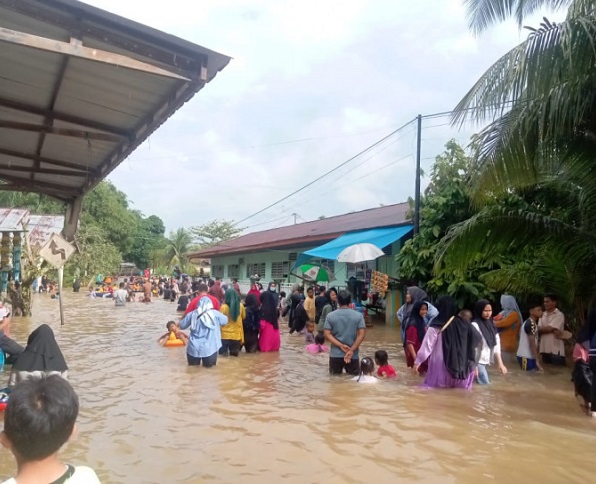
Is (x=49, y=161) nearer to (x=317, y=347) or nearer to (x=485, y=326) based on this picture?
(x=317, y=347)

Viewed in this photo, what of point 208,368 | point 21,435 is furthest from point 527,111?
point 21,435

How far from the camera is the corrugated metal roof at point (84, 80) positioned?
4.17m

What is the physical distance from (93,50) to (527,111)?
6118mm

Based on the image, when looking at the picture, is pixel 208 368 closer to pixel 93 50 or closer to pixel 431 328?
pixel 431 328

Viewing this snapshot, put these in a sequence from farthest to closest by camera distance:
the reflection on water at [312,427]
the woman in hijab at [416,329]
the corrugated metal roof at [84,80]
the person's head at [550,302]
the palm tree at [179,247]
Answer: the palm tree at [179,247]
the person's head at [550,302]
the woman in hijab at [416,329]
the reflection on water at [312,427]
the corrugated metal roof at [84,80]

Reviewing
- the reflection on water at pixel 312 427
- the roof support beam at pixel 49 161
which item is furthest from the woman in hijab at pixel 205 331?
the roof support beam at pixel 49 161

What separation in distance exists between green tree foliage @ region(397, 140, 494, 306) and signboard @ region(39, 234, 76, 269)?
25.4 feet

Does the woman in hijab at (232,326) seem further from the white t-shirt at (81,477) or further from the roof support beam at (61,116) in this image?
the white t-shirt at (81,477)

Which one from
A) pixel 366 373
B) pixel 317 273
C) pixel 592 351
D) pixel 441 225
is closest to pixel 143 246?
pixel 317 273

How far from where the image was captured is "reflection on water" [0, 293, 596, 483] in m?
4.87

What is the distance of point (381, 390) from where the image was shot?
7941 mm

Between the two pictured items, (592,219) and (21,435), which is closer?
(21,435)

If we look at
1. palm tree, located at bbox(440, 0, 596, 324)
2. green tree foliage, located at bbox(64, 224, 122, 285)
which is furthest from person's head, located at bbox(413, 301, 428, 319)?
green tree foliage, located at bbox(64, 224, 122, 285)

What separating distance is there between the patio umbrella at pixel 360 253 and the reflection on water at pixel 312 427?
498cm
